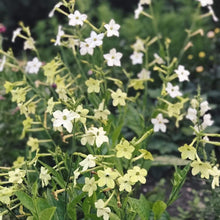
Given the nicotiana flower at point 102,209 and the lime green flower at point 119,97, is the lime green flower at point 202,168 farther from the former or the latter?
the lime green flower at point 119,97

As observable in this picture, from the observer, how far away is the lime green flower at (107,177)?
1866 mm

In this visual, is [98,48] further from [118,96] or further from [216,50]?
[216,50]

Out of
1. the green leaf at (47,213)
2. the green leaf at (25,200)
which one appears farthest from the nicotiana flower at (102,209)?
the green leaf at (25,200)

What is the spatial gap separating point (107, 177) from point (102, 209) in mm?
135

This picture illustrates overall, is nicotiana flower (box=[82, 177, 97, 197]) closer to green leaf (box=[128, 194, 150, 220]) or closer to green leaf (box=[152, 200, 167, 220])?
green leaf (box=[128, 194, 150, 220])

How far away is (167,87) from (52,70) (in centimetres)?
59

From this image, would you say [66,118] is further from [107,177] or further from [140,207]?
[140,207]

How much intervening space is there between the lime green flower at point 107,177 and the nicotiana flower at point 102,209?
0.08 meters

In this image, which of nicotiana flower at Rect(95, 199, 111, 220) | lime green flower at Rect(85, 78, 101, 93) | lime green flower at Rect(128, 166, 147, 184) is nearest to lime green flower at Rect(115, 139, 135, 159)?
lime green flower at Rect(128, 166, 147, 184)

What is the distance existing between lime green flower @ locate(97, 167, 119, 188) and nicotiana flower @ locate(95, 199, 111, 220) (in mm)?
81

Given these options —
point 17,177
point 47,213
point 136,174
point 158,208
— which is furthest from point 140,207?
point 17,177

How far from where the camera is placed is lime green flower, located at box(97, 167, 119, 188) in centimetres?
187

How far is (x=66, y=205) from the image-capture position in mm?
2148

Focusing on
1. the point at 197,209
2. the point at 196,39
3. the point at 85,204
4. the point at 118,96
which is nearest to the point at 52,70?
the point at 118,96
